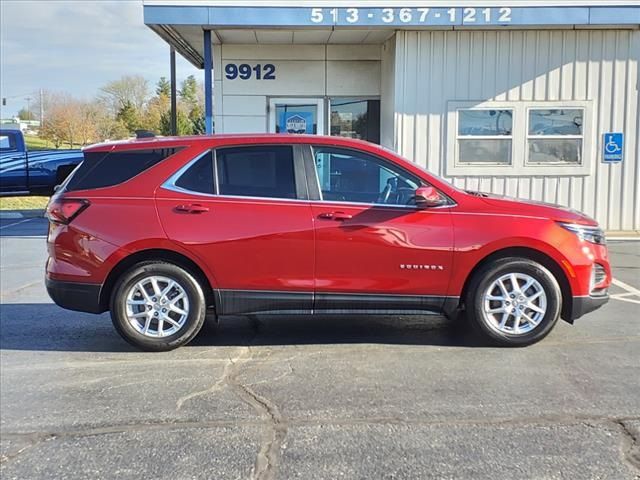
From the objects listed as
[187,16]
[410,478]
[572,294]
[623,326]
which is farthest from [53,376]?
[187,16]

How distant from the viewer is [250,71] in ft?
43.6

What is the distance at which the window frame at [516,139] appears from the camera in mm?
11719

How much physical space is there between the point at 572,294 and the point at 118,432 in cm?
359

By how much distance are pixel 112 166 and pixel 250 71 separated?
826 centimetres

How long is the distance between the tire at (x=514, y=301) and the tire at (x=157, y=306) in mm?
2232

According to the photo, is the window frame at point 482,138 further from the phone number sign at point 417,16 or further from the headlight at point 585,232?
the headlight at point 585,232

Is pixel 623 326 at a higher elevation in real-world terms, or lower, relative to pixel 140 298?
lower

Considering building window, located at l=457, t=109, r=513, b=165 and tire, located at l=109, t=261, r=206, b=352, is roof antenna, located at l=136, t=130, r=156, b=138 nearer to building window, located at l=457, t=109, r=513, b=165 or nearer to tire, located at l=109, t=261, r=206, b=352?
tire, located at l=109, t=261, r=206, b=352

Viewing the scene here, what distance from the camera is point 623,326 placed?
6168 mm

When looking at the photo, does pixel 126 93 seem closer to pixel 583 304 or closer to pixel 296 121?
pixel 296 121

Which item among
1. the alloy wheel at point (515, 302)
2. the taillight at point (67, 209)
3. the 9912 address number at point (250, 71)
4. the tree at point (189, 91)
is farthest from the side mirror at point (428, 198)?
the tree at point (189, 91)

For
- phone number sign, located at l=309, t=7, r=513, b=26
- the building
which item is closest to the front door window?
phone number sign, located at l=309, t=7, r=513, b=26

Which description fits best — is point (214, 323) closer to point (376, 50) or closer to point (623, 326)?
point (623, 326)

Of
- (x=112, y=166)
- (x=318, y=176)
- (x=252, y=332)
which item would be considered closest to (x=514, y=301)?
(x=318, y=176)
